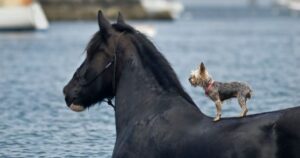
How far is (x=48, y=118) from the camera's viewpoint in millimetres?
19938

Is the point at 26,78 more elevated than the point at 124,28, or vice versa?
the point at 124,28

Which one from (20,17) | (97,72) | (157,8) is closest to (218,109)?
(97,72)

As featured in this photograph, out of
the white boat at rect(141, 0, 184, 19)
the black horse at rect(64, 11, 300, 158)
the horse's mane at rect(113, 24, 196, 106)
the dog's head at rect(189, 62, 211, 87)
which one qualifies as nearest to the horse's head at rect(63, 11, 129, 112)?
the black horse at rect(64, 11, 300, 158)

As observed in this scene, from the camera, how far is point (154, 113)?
9438mm

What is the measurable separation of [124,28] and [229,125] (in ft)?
5.17

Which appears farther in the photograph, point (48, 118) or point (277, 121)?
point (48, 118)

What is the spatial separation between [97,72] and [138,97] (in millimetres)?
498

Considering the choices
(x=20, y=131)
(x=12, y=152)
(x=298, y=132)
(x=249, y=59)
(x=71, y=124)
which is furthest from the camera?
(x=249, y=59)

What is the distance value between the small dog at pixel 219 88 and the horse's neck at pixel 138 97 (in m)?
0.45

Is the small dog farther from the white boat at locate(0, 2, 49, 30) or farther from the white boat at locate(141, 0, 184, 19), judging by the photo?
the white boat at locate(141, 0, 184, 19)

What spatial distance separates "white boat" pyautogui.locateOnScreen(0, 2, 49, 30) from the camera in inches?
2970

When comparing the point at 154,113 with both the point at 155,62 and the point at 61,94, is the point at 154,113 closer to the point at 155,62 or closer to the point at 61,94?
the point at 155,62

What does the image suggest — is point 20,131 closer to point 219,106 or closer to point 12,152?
point 12,152

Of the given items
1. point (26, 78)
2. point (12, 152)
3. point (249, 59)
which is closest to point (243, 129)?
point (12, 152)
